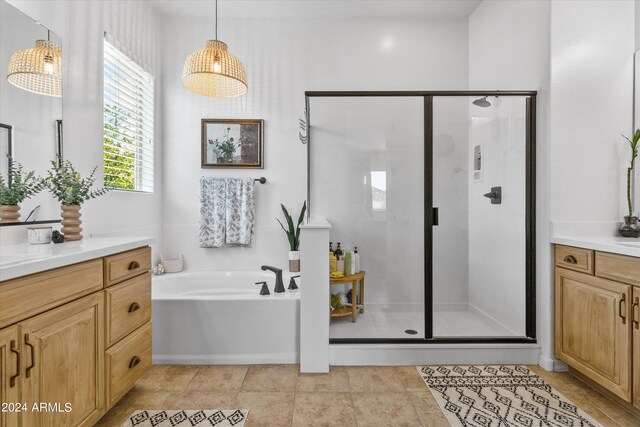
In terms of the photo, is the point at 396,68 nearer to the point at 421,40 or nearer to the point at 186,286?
the point at 421,40

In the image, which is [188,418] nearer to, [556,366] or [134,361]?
[134,361]

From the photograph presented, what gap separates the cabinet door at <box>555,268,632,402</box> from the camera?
166 centimetres

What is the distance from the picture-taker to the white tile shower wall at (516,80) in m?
2.17

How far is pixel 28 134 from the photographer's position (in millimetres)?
1669

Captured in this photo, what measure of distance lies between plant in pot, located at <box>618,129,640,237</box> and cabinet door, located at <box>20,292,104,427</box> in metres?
2.91

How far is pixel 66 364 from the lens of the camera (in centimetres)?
128

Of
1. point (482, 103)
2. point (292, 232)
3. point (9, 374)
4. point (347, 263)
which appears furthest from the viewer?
point (292, 232)

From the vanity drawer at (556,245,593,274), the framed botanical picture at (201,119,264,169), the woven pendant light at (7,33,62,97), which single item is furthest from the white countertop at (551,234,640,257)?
the woven pendant light at (7,33,62,97)

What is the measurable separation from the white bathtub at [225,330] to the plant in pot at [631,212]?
2083 mm

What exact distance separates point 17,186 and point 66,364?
0.90 meters

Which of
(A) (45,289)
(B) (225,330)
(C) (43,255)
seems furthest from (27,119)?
(B) (225,330)

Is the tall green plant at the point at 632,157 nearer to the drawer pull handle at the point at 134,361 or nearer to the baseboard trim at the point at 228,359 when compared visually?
the baseboard trim at the point at 228,359

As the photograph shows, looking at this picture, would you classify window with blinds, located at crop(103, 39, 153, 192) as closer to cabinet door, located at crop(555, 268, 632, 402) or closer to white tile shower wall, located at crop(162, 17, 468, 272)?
white tile shower wall, located at crop(162, 17, 468, 272)

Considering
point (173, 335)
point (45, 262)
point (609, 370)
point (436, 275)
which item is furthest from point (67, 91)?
point (609, 370)
